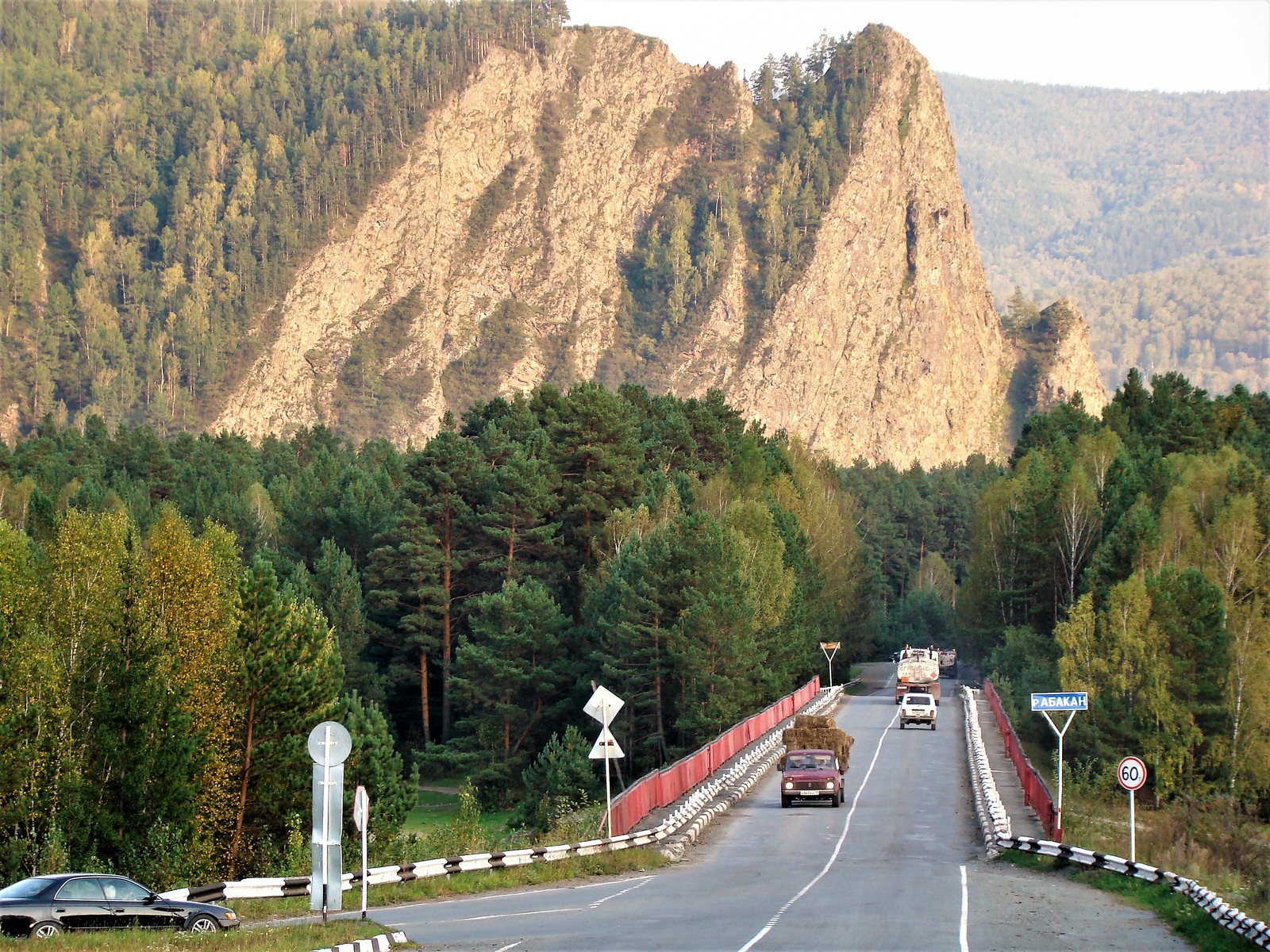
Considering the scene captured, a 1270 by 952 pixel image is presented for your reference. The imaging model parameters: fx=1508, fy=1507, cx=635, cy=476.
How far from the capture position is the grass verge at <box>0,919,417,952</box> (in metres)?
18.2

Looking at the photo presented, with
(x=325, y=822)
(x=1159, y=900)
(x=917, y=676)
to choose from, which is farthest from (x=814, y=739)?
(x=917, y=676)

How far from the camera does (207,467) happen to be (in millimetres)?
129125

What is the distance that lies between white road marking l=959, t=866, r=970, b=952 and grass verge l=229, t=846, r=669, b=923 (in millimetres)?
6444

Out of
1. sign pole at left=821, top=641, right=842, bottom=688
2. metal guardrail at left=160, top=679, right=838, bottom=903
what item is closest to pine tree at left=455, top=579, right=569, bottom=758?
sign pole at left=821, top=641, right=842, bottom=688

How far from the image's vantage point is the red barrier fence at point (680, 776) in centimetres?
3456

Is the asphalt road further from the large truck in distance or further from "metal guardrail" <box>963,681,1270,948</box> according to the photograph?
the large truck in distance

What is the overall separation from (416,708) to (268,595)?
39197 millimetres

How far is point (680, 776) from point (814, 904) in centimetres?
1646

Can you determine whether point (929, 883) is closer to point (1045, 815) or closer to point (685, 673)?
point (1045, 815)

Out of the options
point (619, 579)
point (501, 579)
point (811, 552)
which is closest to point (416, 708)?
point (501, 579)

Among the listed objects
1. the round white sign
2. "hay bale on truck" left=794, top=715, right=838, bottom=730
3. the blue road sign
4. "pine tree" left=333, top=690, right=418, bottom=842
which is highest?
the round white sign

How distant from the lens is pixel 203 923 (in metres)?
21.5

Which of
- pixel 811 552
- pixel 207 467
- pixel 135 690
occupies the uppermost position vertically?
pixel 207 467

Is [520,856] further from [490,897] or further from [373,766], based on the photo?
[373,766]
